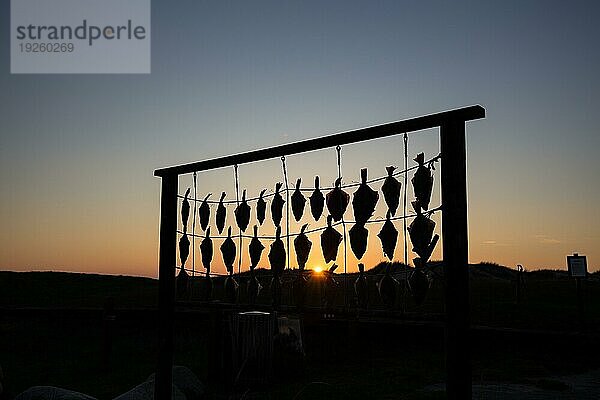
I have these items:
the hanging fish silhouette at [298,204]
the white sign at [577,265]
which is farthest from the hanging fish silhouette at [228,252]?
the white sign at [577,265]

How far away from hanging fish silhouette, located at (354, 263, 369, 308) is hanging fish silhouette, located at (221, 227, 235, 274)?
193 cm

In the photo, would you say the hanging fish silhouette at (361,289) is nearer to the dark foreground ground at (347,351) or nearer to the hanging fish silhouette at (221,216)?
the hanging fish silhouette at (221,216)

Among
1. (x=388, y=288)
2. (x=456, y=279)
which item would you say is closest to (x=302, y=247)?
(x=388, y=288)

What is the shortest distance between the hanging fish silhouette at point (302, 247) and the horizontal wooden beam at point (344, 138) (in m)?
0.84

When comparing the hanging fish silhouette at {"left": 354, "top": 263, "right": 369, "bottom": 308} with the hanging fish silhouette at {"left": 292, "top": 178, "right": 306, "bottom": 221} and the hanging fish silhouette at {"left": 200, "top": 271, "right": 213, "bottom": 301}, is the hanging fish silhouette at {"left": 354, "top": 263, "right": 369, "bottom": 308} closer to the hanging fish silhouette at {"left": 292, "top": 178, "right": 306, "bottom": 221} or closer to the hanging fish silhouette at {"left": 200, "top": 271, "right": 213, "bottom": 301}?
the hanging fish silhouette at {"left": 292, "top": 178, "right": 306, "bottom": 221}

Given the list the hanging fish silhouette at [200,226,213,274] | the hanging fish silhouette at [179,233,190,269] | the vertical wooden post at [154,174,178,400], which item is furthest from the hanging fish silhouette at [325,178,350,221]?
the vertical wooden post at [154,174,178,400]

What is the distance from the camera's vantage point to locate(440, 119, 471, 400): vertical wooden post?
4.65 m

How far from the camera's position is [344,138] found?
18.8ft

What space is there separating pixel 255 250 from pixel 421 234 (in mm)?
2252

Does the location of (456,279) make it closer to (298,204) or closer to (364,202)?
(364,202)

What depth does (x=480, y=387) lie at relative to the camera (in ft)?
40.4

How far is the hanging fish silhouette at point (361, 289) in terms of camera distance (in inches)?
204

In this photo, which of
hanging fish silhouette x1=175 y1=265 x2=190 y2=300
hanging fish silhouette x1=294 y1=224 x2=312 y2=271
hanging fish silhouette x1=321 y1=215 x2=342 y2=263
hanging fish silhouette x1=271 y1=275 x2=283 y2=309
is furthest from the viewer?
hanging fish silhouette x1=175 y1=265 x2=190 y2=300

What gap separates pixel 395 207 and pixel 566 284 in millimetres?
27962
